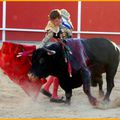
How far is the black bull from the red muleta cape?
0.23 m

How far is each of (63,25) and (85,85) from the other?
676mm

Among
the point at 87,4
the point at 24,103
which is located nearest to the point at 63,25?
the point at 24,103

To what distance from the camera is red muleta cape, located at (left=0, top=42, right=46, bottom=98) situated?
568cm

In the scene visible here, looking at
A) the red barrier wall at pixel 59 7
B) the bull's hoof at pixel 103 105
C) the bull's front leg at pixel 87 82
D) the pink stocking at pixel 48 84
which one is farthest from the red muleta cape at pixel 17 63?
the red barrier wall at pixel 59 7

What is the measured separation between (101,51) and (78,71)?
356mm

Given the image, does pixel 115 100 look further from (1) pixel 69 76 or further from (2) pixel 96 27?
(2) pixel 96 27

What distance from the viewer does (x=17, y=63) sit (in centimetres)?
575

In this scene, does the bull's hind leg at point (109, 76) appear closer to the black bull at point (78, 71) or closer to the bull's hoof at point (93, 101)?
the black bull at point (78, 71)

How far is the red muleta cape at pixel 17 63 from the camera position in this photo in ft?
18.6

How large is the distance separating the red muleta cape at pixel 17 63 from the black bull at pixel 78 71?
23cm

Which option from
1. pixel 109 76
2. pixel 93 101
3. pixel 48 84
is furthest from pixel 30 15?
pixel 93 101

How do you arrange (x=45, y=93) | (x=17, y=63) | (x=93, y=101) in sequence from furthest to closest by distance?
(x=45, y=93) → (x=17, y=63) → (x=93, y=101)

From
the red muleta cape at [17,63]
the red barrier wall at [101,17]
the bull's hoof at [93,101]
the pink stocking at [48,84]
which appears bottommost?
the bull's hoof at [93,101]

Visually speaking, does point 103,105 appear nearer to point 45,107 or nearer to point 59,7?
point 45,107
